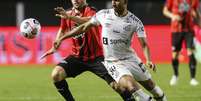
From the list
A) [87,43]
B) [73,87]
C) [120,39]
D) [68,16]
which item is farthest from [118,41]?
[73,87]

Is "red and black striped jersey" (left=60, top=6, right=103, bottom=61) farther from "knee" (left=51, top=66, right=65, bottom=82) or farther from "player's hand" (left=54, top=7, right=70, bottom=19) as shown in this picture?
"player's hand" (left=54, top=7, right=70, bottom=19)

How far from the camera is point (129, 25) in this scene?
12336 millimetres

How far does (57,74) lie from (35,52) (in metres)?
13.2

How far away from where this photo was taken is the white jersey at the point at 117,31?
12352mm

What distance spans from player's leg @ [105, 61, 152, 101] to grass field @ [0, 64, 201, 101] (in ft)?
10.7

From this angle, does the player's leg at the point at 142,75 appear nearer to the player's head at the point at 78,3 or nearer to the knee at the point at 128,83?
the knee at the point at 128,83

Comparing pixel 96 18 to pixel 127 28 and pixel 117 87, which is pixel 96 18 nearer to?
pixel 127 28

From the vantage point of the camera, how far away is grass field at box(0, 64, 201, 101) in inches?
634

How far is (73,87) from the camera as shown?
18594 millimetres

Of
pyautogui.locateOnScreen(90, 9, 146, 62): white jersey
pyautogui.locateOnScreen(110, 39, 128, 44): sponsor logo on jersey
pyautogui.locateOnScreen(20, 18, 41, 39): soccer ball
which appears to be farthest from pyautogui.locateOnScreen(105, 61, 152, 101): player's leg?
pyautogui.locateOnScreen(20, 18, 41, 39): soccer ball

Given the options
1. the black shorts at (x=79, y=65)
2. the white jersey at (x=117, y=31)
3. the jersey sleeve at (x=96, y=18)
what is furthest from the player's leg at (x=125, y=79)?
the black shorts at (x=79, y=65)

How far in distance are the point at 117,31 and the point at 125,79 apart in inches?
31.3

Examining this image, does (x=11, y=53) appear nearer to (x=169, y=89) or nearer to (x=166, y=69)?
(x=166, y=69)

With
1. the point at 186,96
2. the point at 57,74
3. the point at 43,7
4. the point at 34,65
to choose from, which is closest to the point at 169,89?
the point at 186,96
